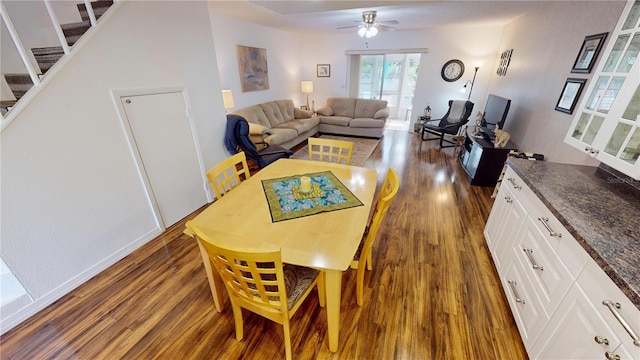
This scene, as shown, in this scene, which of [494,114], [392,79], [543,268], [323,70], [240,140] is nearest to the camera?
[543,268]

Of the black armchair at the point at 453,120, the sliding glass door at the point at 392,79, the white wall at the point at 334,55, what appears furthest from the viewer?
the sliding glass door at the point at 392,79

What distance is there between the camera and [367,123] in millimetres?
5410

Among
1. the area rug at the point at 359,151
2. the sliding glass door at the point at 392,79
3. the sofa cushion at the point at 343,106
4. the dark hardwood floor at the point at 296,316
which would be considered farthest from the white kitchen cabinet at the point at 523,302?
the sliding glass door at the point at 392,79

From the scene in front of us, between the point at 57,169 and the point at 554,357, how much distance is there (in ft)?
10.2

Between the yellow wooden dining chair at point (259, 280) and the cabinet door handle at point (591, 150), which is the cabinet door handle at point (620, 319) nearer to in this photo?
the cabinet door handle at point (591, 150)

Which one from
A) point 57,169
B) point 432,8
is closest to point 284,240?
point 57,169

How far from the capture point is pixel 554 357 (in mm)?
1091

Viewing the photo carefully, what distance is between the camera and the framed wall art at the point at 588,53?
2098 mm

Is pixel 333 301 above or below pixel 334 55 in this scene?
below

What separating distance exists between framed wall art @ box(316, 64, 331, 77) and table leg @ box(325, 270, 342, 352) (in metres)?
6.38

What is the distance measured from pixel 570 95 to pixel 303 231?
10.0ft

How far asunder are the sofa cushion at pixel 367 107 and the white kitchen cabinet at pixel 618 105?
447 centimetres

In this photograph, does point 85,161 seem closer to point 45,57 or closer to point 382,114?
point 45,57

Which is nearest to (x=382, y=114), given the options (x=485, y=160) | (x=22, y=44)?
(x=485, y=160)
